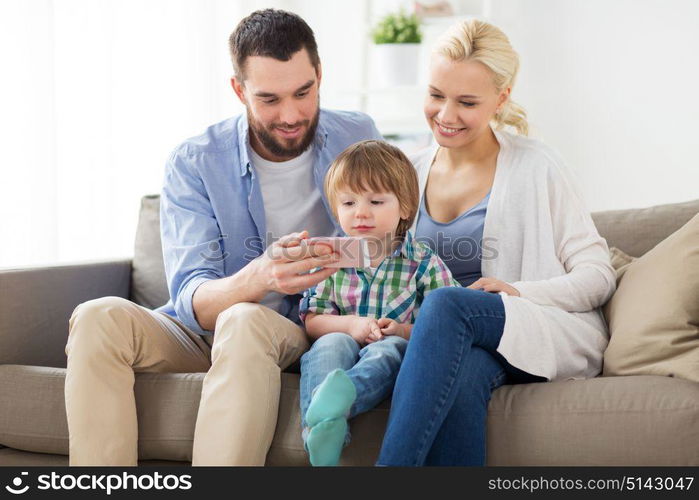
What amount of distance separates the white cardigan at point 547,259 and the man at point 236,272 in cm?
43

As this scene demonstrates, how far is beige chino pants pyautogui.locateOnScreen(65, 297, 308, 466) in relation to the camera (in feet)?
5.56

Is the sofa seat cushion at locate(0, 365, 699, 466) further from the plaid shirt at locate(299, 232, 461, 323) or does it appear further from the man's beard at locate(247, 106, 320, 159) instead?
the man's beard at locate(247, 106, 320, 159)

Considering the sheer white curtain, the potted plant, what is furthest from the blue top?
the potted plant

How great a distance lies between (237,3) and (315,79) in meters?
1.95

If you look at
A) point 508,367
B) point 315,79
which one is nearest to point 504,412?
point 508,367

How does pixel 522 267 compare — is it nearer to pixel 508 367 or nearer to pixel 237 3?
pixel 508 367

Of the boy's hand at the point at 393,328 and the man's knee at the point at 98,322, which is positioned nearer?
the man's knee at the point at 98,322

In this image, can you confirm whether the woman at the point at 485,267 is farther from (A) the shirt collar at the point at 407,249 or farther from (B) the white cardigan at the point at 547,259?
(A) the shirt collar at the point at 407,249

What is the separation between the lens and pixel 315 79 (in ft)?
7.30

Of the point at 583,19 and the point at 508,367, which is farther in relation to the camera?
the point at 583,19

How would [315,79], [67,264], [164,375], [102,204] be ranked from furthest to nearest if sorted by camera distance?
[102,204]
[67,264]
[315,79]
[164,375]

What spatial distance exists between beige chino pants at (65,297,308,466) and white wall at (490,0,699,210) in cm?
223

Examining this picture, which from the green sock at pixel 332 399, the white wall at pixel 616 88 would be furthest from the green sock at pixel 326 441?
the white wall at pixel 616 88

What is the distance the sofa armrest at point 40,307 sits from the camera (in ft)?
7.11
